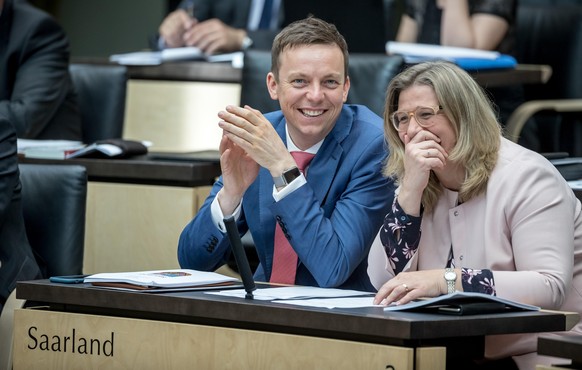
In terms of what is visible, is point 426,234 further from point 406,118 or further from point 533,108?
point 533,108

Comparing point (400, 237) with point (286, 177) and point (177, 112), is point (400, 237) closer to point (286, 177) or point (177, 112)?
point (286, 177)

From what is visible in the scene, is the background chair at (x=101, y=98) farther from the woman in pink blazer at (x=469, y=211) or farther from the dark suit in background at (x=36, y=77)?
the woman in pink blazer at (x=469, y=211)

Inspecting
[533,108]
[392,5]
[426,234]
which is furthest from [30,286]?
[392,5]

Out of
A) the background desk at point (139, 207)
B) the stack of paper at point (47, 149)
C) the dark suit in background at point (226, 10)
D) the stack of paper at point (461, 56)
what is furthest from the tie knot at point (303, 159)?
the dark suit in background at point (226, 10)

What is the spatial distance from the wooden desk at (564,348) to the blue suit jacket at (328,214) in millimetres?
898

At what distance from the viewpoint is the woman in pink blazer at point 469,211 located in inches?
106

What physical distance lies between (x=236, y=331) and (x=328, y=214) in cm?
77

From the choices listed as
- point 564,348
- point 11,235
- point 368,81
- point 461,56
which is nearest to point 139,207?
point 11,235

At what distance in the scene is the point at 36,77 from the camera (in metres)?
5.27

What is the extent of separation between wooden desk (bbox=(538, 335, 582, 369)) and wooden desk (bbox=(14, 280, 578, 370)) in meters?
0.18

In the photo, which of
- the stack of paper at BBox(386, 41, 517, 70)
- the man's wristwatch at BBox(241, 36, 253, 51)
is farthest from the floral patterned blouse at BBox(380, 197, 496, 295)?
the man's wristwatch at BBox(241, 36, 253, 51)

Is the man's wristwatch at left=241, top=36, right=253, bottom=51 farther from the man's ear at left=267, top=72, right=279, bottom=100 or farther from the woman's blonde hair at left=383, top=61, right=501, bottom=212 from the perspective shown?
the woman's blonde hair at left=383, top=61, right=501, bottom=212

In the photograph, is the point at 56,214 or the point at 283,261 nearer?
the point at 283,261

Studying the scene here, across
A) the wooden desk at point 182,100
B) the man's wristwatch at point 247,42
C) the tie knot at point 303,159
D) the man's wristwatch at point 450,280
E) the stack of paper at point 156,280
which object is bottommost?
the stack of paper at point 156,280
